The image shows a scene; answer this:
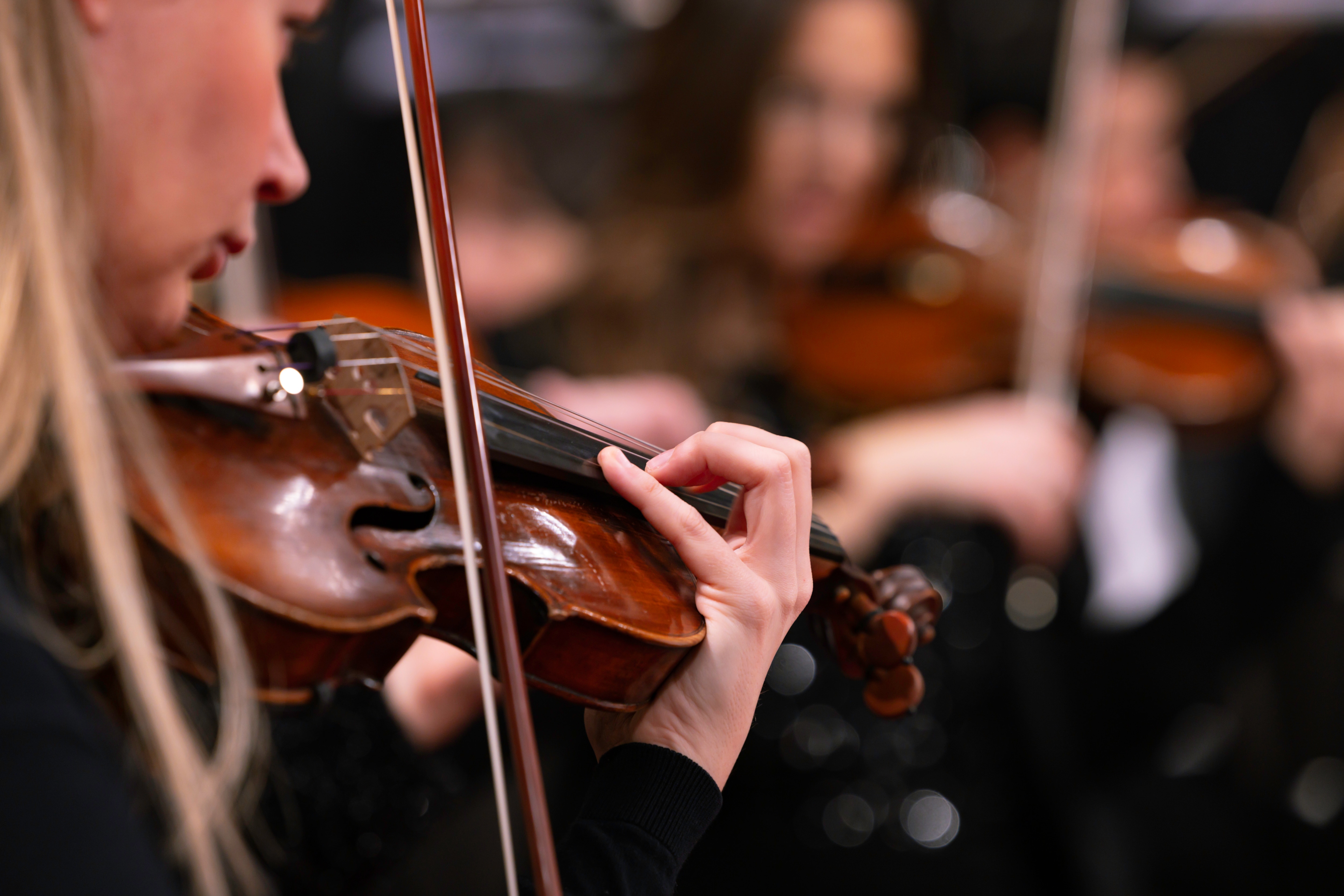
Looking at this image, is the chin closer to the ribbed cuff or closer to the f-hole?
the f-hole

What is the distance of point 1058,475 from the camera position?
1.23 meters

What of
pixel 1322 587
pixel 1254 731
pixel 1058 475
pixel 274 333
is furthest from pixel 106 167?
pixel 1322 587

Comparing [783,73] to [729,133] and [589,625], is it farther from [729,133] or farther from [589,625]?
[589,625]

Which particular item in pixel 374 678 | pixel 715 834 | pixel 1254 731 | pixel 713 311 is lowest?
pixel 1254 731

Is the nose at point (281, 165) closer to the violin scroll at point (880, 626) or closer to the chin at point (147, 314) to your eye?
the chin at point (147, 314)

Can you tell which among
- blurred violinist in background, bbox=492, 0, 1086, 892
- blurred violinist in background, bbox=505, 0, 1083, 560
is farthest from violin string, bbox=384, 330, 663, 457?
blurred violinist in background, bbox=505, 0, 1083, 560

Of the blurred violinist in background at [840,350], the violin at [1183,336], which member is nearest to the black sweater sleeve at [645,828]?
the blurred violinist in background at [840,350]

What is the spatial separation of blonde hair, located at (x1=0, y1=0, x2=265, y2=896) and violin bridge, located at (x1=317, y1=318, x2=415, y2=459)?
67 millimetres

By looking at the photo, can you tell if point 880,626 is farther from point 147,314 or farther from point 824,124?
point 824,124

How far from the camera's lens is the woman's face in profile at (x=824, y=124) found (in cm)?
124

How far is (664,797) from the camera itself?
344 millimetres

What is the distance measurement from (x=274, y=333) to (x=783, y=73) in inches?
39.1

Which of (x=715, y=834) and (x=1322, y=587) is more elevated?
(x=715, y=834)

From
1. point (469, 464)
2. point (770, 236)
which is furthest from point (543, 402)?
point (770, 236)
